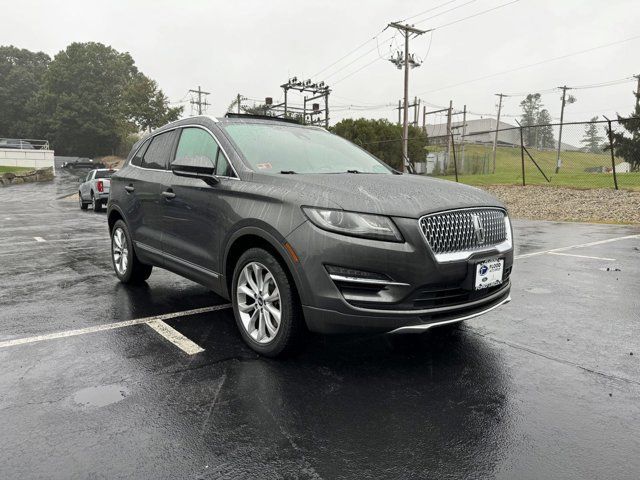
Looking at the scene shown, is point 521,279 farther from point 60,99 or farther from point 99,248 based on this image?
point 60,99

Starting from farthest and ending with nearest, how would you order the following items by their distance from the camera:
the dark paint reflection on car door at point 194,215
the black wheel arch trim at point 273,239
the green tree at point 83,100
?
the green tree at point 83,100 < the dark paint reflection on car door at point 194,215 < the black wheel arch trim at point 273,239

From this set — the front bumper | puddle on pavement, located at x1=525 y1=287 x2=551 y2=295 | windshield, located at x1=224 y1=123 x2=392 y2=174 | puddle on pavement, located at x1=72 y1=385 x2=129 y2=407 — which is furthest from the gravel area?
puddle on pavement, located at x1=72 y1=385 x2=129 y2=407

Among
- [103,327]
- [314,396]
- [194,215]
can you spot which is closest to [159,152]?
[194,215]

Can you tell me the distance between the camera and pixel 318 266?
3.17 meters

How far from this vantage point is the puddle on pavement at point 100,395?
3.02m

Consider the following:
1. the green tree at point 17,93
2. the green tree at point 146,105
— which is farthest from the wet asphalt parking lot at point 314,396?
the green tree at point 17,93

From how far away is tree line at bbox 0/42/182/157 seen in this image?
62438 millimetres

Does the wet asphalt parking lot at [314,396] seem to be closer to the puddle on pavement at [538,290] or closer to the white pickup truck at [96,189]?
the puddle on pavement at [538,290]

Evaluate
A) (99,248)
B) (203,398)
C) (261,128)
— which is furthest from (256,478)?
(99,248)

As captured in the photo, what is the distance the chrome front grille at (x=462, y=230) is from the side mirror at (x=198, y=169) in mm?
1784

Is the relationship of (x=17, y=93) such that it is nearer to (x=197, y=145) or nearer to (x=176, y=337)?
(x=197, y=145)

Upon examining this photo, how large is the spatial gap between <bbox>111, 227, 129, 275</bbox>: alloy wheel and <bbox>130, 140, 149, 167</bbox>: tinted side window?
0.83m

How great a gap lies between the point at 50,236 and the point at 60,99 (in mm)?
68586

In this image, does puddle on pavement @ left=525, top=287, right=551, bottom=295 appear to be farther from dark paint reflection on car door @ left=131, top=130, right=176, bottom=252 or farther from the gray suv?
dark paint reflection on car door @ left=131, top=130, right=176, bottom=252
